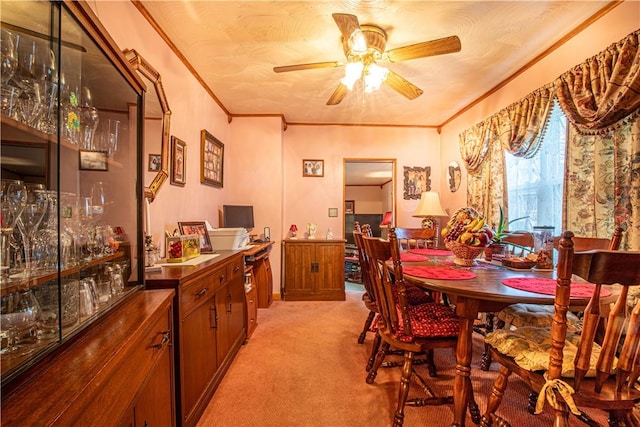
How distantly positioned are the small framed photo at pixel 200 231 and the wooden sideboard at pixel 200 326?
1.28ft

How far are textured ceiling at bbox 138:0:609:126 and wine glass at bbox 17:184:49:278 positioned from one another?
166cm

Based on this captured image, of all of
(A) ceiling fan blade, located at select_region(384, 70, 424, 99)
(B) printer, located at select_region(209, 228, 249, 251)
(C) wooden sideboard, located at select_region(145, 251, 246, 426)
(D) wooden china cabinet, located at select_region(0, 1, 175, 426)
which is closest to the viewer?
(D) wooden china cabinet, located at select_region(0, 1, 175, 426)

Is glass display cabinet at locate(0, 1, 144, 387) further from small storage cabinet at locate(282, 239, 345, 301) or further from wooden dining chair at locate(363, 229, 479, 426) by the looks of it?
small storage cabinet at locate(282, 239, 345, 301)

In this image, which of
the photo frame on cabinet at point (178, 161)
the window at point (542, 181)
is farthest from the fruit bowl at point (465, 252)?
the photo frame on cabinet at point (178, 161)

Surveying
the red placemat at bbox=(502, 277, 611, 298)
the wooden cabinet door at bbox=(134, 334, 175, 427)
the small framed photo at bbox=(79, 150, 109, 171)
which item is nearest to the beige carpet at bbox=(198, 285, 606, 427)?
the wooden cabinet door at bbox=(134, 334, 175, 427)

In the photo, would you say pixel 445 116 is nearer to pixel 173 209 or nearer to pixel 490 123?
pixel 490 123

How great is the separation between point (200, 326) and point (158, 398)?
1.56 ft

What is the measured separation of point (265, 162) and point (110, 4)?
2352 millimetres

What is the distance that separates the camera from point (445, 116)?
12.6ft

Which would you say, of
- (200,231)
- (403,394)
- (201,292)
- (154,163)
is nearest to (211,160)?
(200,231)

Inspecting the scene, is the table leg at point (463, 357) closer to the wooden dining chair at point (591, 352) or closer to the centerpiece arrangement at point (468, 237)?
the wooden dining chair at point (591, 352)

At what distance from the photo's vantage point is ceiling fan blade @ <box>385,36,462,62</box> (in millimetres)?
1685

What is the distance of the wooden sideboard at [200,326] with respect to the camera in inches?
52.1

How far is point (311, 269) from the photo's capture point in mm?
3748
